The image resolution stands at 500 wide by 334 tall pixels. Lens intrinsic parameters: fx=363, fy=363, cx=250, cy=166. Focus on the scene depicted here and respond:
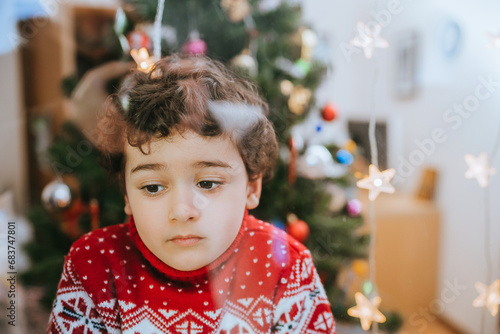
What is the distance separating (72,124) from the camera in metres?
0.86

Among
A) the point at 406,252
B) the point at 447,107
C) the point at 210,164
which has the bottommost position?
the point at 406,252

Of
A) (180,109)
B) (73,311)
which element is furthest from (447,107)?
(73,311)

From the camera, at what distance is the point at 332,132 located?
1.02 meters

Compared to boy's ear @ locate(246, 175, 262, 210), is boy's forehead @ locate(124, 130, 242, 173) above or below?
above

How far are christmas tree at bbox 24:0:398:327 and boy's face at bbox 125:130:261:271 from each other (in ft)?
0.87

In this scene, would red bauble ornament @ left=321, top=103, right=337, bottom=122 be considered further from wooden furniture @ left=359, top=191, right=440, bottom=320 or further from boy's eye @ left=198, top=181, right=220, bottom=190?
boy's eye @ left=198, top=181, right=220, bottom=190

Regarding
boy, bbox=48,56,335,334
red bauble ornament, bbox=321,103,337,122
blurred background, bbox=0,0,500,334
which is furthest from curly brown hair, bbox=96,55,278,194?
red bauble ornament, bbox=321,103,337,122

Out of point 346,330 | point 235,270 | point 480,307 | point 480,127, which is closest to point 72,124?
point 235,270

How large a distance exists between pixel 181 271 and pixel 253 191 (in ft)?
0.51

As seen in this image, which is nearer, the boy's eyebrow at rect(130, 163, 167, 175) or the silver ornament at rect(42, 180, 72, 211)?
the boy's eyebrow at rect(130, 163, 167, 175)

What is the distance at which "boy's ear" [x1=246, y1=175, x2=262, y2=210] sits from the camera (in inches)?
21.6

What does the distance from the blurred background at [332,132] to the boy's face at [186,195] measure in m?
0.18

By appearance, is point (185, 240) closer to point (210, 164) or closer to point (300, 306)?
point (210, 164)

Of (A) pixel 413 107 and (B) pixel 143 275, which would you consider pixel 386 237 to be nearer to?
(A) pixel 413 107
